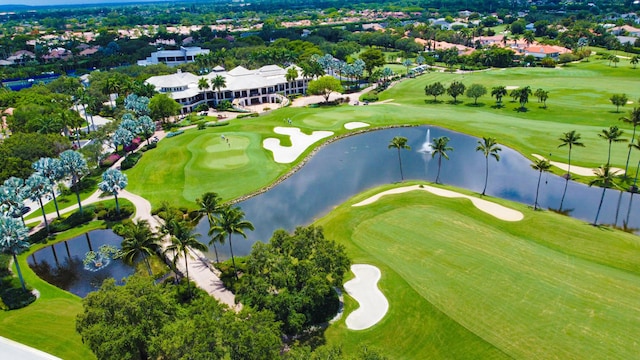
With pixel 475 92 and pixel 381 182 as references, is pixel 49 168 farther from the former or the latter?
pixel 475 92

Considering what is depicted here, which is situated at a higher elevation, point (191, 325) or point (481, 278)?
point (191, 325)

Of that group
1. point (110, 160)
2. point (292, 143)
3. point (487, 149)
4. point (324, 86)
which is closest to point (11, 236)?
point (110, 160)

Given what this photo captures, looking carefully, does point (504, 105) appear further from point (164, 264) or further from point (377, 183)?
point (164, 264)

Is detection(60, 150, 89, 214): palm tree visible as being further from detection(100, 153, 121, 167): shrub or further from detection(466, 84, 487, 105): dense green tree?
detection(466, 84, 487, 105): dense green tree

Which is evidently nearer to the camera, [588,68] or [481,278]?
[481,278]

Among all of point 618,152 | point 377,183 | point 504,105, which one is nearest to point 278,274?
point 377,183
